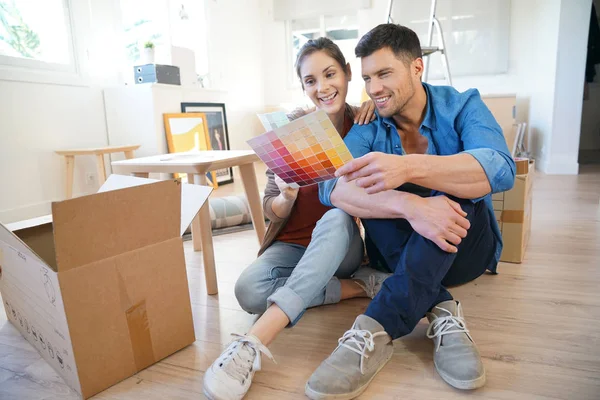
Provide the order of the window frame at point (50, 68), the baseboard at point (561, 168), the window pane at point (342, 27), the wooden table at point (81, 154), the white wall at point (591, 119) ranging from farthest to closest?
the window pane at point (342, 27), the white wall at point (591, 119), the baseboard at point (561, 168), the wooden table at point (81, 154), the window frame at point (50, 68)

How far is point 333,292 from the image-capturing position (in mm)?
1219

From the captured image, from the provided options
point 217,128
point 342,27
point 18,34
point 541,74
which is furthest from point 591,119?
point 18,34

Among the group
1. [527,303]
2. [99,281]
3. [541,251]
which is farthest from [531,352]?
[99,281]

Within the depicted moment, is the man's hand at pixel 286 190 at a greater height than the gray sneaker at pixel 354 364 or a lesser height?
greater

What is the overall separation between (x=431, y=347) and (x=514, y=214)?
72 cm

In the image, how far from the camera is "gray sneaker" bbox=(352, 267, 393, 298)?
1.24 m

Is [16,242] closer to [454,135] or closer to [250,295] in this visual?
[250,295]

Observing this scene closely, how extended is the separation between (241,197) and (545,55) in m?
3.23

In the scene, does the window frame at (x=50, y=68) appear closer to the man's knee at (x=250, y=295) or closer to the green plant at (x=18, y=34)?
the green plant at (x=18, y=34)

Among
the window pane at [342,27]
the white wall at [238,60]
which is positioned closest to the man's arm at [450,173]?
the white wall at [238,60]

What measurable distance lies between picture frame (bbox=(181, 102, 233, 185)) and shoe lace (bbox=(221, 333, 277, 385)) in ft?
9.20

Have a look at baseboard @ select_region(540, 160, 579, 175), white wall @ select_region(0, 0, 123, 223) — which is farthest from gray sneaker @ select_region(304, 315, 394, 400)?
baseboard @ select_region(540, 160, 579, 175)

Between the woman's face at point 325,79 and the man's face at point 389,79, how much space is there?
12cm

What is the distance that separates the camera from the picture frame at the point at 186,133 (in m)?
3.01
